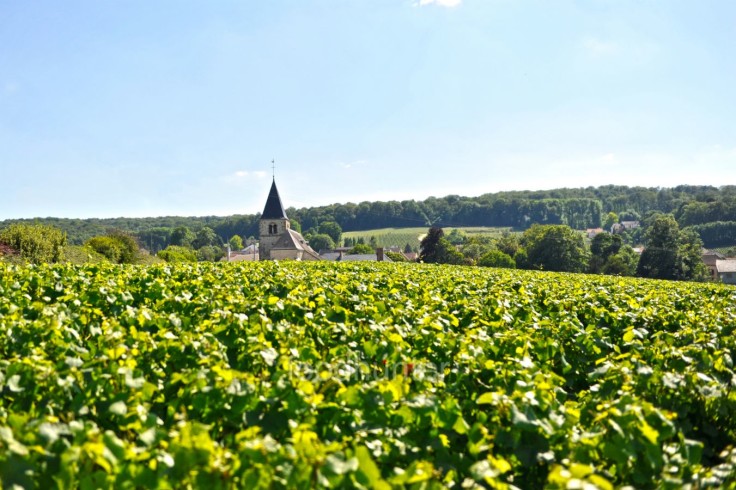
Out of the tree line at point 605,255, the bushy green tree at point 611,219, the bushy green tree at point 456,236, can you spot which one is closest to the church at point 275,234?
the tree line at point 605,255

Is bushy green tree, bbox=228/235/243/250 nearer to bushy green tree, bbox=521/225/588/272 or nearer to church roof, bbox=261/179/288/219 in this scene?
church roof, bbox=261/179/288/219

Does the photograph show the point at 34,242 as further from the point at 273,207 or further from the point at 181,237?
the point at 181,237

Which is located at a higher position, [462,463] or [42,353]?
[42,353]

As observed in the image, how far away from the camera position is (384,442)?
3.14 m

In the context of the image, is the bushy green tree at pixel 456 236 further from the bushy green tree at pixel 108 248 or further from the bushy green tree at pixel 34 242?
the bushy green tree at pixel 34 242

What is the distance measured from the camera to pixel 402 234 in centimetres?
15400

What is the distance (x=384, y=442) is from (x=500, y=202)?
17323cm

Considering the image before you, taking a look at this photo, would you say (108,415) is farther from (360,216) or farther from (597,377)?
(360,216)

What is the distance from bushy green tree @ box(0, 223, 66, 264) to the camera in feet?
87.7

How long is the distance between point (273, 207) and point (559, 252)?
36.0m

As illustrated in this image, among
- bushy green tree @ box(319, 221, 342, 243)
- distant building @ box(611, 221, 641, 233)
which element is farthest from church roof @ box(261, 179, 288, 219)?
distant building @ box(611, 221, 641, 233)

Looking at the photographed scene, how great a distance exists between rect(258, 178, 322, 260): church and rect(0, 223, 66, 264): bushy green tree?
121 feet

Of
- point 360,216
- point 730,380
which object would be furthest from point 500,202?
point 730,380

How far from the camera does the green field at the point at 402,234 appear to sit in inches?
5719
